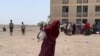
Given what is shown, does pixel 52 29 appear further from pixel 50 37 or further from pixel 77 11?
pixel 77 11

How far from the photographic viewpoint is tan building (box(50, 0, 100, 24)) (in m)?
66.9

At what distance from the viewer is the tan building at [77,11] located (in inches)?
2633

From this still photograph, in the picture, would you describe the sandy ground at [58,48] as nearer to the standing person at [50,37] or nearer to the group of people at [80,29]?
the standing person at [50,37]

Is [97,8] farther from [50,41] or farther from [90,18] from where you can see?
[50,41]

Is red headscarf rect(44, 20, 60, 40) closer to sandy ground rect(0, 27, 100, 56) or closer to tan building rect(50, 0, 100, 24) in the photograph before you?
sandy ground rect(0, 27, 100, 56)

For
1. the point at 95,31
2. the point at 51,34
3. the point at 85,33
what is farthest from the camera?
the point at 95,31

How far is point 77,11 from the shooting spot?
220ft

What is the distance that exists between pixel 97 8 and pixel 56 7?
7787 mm

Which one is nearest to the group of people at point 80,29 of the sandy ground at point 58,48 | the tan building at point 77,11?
the sandy ground at point 58,48

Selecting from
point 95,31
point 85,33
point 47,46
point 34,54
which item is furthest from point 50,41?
point 95,31

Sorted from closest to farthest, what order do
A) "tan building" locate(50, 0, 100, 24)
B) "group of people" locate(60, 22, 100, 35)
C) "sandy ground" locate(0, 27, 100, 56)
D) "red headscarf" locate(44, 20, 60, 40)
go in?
1. "red headscarf" locate(44, 20, 60, 40)
2. "sandy ground" locate(0, 27, 100, 56)
3. "group of people" locate(60, 22, 100, 35)
4. "tan building" locate(50, 0, 100, 24)

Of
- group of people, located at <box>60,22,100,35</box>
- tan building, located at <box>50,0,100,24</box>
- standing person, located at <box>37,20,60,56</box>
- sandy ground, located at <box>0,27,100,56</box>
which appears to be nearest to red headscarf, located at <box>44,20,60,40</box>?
standing person, located at <box>37,20,60,56</box>

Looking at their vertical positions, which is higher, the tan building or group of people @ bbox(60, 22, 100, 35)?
the tan building

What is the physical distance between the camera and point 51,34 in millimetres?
8305
